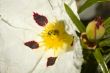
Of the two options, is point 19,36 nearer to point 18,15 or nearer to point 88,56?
point 18,15

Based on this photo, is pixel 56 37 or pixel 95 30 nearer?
pixel 95 30

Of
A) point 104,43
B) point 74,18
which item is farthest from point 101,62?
point 74,18

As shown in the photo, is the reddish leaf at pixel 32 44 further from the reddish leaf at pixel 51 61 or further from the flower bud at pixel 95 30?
the flower bud at pixel 95 30

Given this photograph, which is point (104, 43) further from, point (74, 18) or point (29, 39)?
point (29, 39)

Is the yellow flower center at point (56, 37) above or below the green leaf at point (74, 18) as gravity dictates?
below

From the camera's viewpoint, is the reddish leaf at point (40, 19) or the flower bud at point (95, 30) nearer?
the flower bud at point (95, 30)

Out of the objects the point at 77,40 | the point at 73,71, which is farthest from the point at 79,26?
the point at 73,71

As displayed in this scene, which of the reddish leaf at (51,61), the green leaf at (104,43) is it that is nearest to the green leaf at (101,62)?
the green leaf at (104,43)
